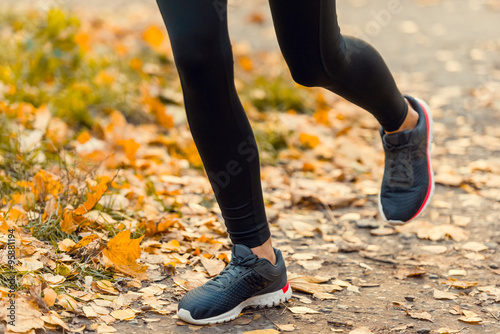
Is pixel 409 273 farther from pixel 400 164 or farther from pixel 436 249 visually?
pixel 400 164

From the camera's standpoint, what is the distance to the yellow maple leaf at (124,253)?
1899 mm

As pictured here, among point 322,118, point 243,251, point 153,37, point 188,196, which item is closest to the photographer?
point 243,251

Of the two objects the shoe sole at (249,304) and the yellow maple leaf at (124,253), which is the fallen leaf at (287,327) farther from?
the yellow maple leaf at (124,253)

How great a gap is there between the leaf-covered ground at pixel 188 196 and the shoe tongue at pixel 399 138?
1.61 feet

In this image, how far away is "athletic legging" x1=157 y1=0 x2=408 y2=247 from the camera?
1479mm

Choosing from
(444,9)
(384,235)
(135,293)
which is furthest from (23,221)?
(444,9)

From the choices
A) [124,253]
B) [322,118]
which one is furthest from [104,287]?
[322,118]

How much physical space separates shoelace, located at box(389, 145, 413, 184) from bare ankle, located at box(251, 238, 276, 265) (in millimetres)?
632

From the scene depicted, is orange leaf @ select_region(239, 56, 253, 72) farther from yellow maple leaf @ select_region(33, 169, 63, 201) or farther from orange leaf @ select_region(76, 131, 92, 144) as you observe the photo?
yellow maple leaf @ select_region(33, 169, 63, 201)

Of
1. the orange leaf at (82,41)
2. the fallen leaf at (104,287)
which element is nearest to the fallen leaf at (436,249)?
the fallen leaf at (104,287)

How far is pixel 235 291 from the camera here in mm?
1734

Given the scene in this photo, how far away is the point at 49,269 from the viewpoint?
5.96 ft

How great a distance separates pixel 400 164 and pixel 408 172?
0.04 metres

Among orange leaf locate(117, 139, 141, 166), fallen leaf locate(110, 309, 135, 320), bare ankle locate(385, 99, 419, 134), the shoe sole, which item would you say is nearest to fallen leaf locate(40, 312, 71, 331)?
fallen leaf locate(110, 309, 135, 320)
